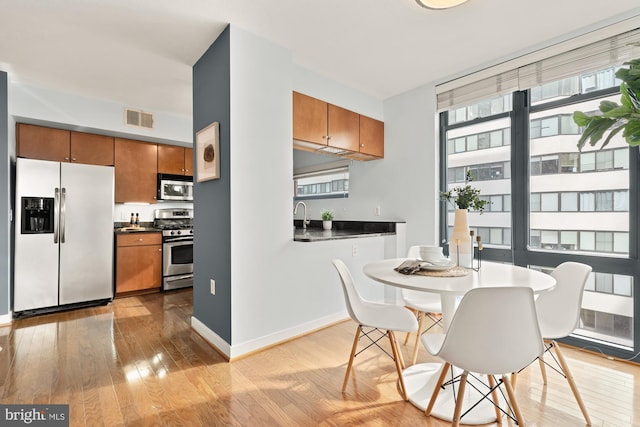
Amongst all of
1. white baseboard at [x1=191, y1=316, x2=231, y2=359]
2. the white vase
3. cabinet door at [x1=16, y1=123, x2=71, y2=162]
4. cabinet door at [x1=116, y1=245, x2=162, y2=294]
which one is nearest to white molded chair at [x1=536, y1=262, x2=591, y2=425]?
the white vase

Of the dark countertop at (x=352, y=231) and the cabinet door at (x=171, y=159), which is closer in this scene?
the dark countertop at (x=352, y=231)

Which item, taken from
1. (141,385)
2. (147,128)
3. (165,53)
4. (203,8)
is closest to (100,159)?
(147,128)

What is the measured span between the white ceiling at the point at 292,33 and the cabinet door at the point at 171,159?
1411mm

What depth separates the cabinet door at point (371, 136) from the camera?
369 centimetres

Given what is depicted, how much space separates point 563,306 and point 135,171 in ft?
16.1

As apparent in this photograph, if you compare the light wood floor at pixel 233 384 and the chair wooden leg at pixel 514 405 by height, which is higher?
the chair wooden leg at pixel 514 405

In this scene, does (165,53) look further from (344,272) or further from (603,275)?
(603,275)

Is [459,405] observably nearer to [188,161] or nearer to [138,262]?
[138,262]

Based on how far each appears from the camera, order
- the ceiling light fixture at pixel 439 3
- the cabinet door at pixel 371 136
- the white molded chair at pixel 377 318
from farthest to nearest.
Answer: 1. the cabinet door at pixel 371 136
2. the ceiling light fixture at pixel 439 3
3. the white molded chair at pixel 377 318

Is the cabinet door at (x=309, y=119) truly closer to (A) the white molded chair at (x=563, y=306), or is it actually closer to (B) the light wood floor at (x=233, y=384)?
(B) the light wood floor at (x=233, y=384)

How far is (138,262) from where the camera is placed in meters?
4.18

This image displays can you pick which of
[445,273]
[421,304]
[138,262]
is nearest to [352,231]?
[421,304]

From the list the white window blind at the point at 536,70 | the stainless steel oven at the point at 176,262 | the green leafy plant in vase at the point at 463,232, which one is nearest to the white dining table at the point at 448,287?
the green leafy plant in vase at the point at 463,232

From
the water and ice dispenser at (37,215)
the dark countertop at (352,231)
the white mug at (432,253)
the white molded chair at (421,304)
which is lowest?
the white molded chair at (421,304)
